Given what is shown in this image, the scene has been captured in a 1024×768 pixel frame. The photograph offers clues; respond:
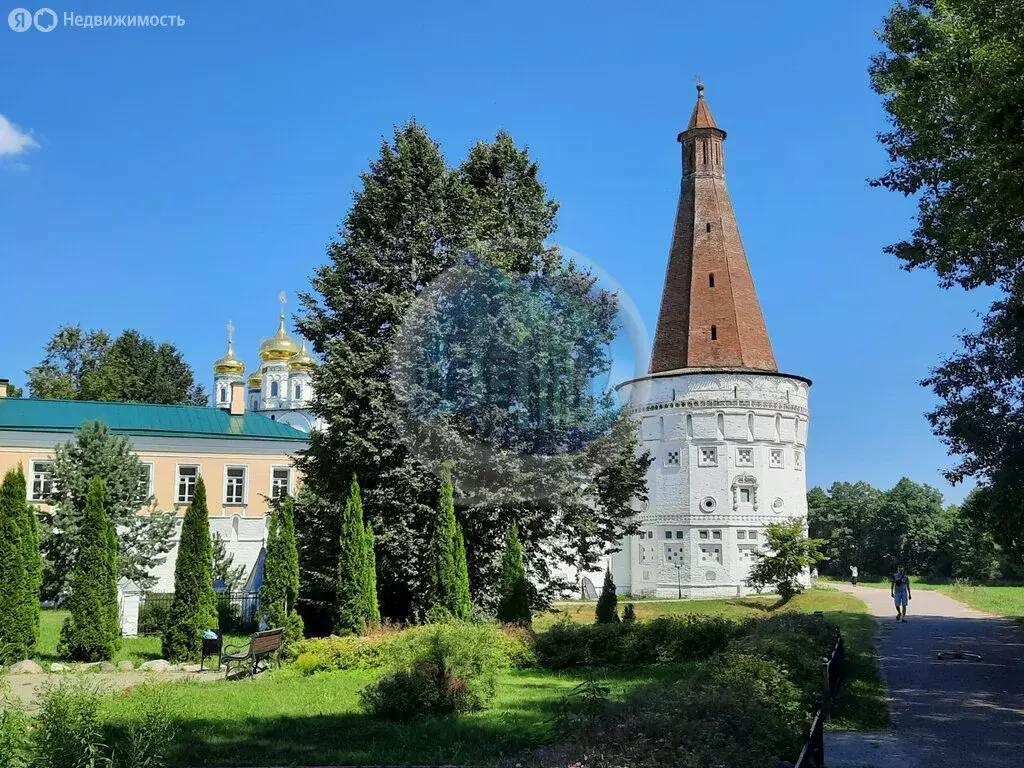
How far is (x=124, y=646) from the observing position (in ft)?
65.9

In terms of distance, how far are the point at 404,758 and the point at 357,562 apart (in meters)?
9.73

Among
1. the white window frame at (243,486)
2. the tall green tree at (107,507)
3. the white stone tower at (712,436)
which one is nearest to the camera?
the tall green tree at (107,507)

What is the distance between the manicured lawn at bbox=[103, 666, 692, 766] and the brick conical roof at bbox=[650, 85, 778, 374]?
32.1m

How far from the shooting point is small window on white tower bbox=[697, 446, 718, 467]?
140ft

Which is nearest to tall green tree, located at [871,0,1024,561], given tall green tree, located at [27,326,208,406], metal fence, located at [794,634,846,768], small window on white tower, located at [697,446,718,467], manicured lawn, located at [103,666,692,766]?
metal fence, located at [794,634,846,768]

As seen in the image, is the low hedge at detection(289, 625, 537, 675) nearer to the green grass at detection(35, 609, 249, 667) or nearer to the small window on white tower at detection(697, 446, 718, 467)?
the green grass at detection(35, 609, 249, 667)

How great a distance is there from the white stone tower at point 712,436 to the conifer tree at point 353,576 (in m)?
24.6

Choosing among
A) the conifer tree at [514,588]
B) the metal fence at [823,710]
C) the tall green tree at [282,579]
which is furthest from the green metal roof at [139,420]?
the metal fence at [823,710]

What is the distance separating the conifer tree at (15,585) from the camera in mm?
16766

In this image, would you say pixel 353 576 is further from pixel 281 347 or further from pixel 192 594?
pixel 281 347

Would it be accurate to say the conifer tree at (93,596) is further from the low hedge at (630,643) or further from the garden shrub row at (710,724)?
the garden shrub row at (710,724)

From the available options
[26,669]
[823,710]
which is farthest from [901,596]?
[26,669]

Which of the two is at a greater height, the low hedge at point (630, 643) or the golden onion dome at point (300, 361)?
the golden onion dome at point (300, 361)

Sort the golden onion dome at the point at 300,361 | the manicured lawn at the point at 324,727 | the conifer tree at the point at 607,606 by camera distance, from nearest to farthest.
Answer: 1. the manicured lawn at the point at 324,727
2. the conifer tree at the point at 607,606
3. the golden onion dome at the point at 300,361
